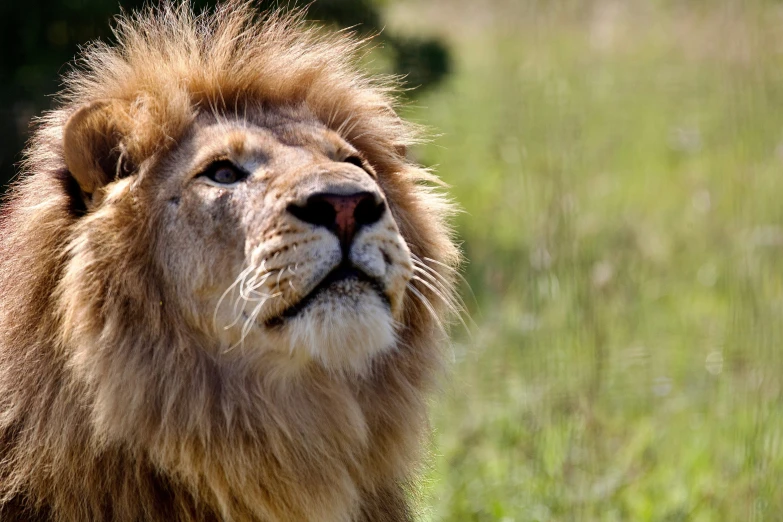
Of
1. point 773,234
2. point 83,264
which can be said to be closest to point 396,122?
point 83,264

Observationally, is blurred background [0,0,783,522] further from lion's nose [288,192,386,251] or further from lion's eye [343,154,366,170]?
lion's nose [288,192,386,251]

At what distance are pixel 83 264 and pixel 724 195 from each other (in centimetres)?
698

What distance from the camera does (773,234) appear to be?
20.3ft

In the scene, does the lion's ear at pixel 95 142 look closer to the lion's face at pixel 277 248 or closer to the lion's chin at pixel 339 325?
the lion's face at pixel 277 248

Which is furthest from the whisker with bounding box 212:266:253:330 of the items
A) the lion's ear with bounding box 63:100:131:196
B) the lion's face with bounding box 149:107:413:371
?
the lion's ear with bounding box 63:100:131:196

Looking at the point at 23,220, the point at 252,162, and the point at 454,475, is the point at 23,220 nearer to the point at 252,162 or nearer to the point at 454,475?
the point at 252,162

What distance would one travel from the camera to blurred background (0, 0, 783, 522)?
Result: 4.41 meters

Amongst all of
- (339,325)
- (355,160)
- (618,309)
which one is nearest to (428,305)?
(339,325)

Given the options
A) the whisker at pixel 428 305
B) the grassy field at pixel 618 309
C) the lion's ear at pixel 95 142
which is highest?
the lion's ear at pixel 95 142

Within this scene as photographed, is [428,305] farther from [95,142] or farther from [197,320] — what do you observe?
[95,142]

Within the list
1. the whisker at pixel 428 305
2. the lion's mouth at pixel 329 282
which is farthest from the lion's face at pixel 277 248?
the whisker at pixel 428 305

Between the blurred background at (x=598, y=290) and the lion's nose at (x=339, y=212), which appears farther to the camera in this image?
the blurred background at (x=598, y=290)

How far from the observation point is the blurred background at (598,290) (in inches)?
174

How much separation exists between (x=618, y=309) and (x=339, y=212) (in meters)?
3.83
